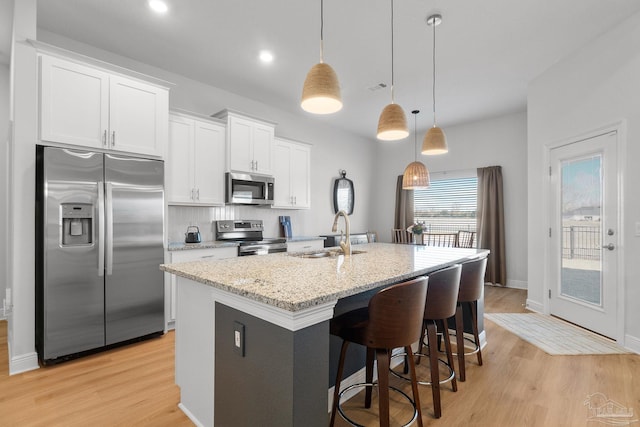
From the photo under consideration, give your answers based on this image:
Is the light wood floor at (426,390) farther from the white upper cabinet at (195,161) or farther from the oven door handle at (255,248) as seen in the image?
the white upper cabinet at (195,161)

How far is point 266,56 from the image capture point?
3.58 m

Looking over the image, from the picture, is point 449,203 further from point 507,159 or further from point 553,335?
point 553,335

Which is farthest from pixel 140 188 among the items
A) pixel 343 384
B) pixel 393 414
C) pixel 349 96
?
pixel 349 96

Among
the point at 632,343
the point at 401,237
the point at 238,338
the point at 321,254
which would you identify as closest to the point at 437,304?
the point at 321,254

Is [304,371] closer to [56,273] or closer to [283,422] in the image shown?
[283,422]

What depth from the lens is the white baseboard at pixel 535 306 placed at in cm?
398

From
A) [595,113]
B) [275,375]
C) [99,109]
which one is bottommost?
[275,375]

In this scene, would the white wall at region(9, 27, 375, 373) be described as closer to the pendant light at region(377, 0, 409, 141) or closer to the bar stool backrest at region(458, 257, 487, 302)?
the pendant light at region(377, 0, 409, 141)

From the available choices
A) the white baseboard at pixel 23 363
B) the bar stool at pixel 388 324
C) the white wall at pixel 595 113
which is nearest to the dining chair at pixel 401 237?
the white wall at pixel 595 113

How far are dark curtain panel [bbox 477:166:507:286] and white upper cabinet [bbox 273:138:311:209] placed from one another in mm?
3113

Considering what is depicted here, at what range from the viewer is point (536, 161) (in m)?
4.11

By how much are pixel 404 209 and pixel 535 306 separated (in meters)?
3.04

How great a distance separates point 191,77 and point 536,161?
455cm

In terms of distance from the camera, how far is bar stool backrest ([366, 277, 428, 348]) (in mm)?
1484
